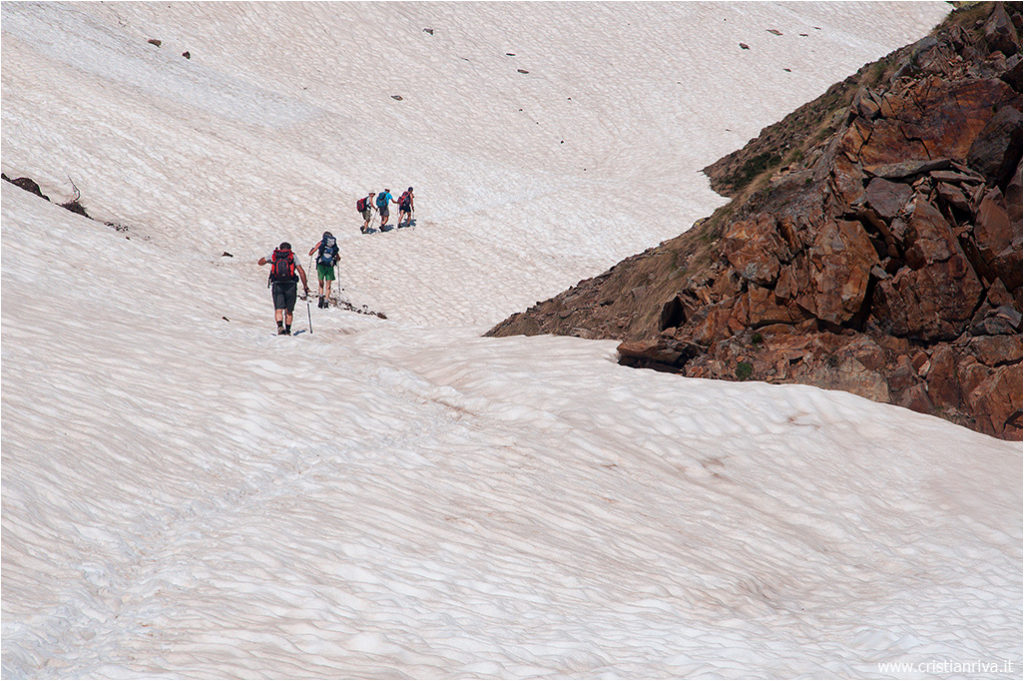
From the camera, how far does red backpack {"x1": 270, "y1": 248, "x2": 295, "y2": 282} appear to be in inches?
699

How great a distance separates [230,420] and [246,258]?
18.1 m

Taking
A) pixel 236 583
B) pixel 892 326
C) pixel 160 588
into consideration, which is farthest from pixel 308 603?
pixel 892 326

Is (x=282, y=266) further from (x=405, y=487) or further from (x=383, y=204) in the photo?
(x=383, y=204)

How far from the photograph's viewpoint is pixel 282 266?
17.8m

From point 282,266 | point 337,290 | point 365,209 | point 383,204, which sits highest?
point 383,204

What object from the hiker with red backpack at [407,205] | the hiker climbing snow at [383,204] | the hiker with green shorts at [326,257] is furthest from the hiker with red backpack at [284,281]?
the hiker with red backpack at [407,205]

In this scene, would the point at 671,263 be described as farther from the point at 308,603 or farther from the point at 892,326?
the point at 308,603

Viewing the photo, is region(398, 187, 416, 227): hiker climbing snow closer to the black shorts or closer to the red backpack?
the black shorts

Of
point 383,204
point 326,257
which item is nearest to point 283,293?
point 326,257

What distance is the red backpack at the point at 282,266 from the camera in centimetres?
1777

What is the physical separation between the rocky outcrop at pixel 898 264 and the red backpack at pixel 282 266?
7.37 meters

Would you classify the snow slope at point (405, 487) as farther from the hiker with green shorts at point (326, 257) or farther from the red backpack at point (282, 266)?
the hiker with green shorts at point (326, 257)

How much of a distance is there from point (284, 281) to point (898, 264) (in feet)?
40.7

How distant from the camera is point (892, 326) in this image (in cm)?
1575
